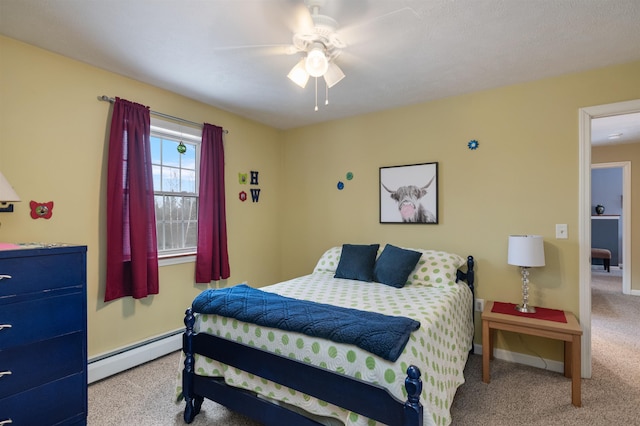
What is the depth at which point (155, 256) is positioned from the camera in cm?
280

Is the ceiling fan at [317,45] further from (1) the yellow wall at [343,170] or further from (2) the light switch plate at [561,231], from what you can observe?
(2) the light switch plate at [561,231]

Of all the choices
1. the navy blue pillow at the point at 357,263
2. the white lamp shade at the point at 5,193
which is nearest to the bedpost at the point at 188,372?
the white lamp shade at the point at 5,193

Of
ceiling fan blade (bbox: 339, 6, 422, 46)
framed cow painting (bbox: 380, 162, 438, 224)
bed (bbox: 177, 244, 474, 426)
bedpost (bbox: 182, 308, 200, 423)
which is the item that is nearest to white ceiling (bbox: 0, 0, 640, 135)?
ceiling fan blade (bbox: 339, 6, 422, 46)

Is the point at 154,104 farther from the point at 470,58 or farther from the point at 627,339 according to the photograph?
the point at 627,339

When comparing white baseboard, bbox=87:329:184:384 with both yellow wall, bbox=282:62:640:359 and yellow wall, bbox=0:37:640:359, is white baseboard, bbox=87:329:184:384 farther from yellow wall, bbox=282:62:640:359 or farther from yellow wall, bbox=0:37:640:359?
yellow wall, bbox=282:62:640:359

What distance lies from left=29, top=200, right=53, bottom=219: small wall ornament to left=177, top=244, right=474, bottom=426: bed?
1.27 meters

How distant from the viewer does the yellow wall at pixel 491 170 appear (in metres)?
2.64

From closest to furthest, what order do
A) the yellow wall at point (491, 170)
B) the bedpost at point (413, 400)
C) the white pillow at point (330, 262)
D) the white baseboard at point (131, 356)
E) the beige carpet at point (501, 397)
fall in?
the bedpost at point (413, 400) < the beige carpet at point (501, 397) < the white baseboard at point (131, 356) < the yellow wall at point (491, 170) < the white pillow at point (330, 262)

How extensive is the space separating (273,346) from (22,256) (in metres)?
1.39

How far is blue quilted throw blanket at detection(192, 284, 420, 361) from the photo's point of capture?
4.89ft

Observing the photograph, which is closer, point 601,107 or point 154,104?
point 601,107

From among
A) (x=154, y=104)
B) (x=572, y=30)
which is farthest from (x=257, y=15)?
(x=572, y=30)

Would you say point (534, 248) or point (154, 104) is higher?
point (154, 104)

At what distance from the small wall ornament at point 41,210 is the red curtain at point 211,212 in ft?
3.86
